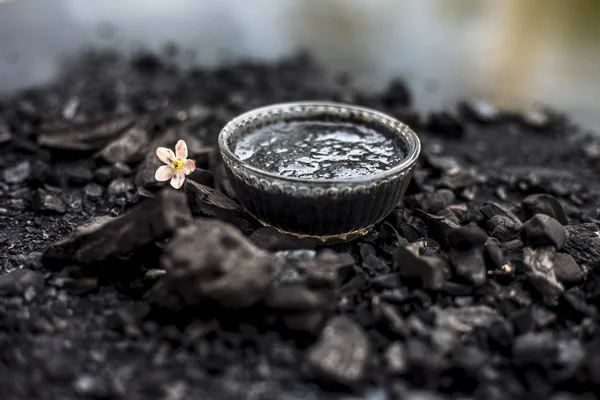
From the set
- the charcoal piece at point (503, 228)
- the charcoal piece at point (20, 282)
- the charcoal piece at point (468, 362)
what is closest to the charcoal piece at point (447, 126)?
the charcoal piece at point (503, 228)

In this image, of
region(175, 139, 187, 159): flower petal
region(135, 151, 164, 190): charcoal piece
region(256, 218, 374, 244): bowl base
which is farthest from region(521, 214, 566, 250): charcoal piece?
region(135, 151, 164, 190): charcoal piece

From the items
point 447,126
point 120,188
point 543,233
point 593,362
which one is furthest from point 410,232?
point 447,126

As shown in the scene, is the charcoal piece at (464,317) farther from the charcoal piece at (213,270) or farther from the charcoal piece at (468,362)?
the charcoal piece at (213,270)

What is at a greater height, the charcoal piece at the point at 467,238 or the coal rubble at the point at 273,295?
the charcoal piece at the point at 467,238

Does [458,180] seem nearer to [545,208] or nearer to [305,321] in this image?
[545,208]

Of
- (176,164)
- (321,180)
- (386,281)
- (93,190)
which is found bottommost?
(93,190)

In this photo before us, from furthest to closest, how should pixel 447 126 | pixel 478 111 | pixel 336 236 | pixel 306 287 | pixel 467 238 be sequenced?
1. pixel 478 111
2. pixel 447 126
3. pixel 336 236
4. pixel 467 238
5. pixel 306 287
